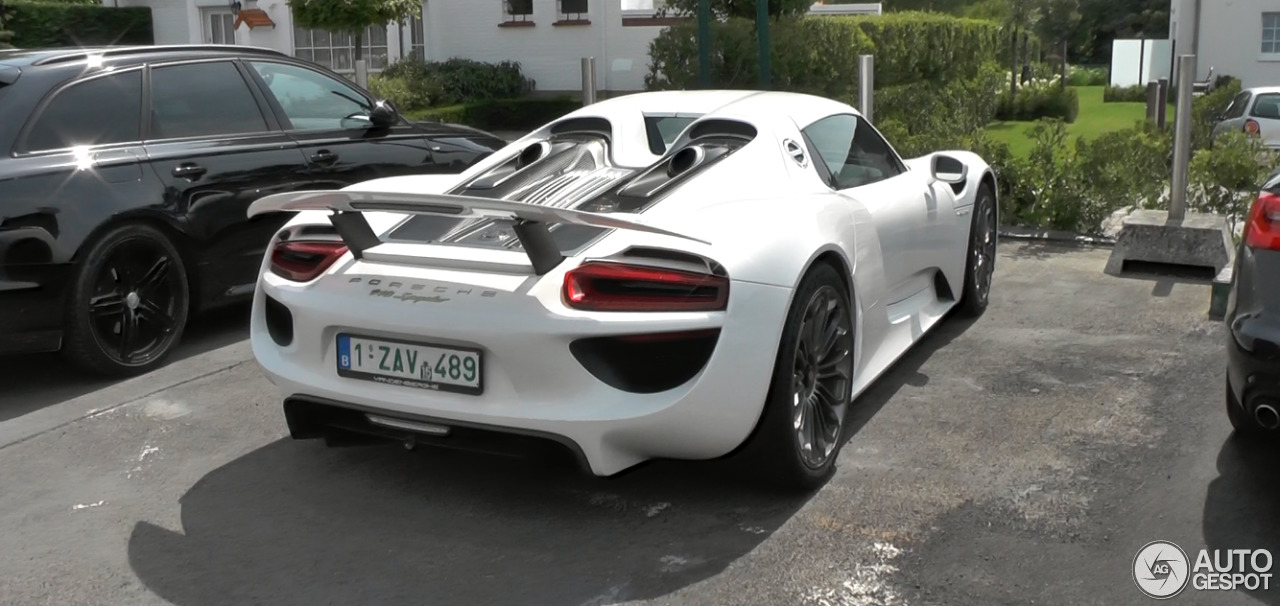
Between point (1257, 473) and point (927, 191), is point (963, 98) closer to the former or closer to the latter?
point (927, 191)

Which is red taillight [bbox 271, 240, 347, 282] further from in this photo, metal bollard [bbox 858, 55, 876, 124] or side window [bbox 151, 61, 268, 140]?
metal bollard [bbox 858, 55, 876, 124]

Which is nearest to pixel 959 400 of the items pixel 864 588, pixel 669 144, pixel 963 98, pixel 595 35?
pixel 669 144

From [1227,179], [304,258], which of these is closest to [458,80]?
[1227,179]

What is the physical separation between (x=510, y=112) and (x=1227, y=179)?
18163 millimetres

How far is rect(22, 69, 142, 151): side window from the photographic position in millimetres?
5895

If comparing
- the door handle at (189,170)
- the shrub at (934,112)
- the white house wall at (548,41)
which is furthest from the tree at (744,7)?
the door handle at (189,170)

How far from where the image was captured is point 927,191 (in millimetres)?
5891

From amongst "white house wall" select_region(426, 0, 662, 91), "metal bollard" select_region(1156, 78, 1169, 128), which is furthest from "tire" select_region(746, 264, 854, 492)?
"white house wall" select_region(426, 0, 662, 91)

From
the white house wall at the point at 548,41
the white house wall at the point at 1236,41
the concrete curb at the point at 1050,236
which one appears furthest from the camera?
the white house wall at the point at 1236,41

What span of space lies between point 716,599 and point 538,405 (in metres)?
0.79

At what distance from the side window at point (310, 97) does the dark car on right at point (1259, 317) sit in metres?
4.98

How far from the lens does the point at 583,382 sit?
152 inches

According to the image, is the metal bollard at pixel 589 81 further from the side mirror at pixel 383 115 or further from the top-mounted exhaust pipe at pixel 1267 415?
the top-mounted exhaust pipe at pixel 1267 415

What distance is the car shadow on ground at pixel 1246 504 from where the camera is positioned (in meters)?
3.88
